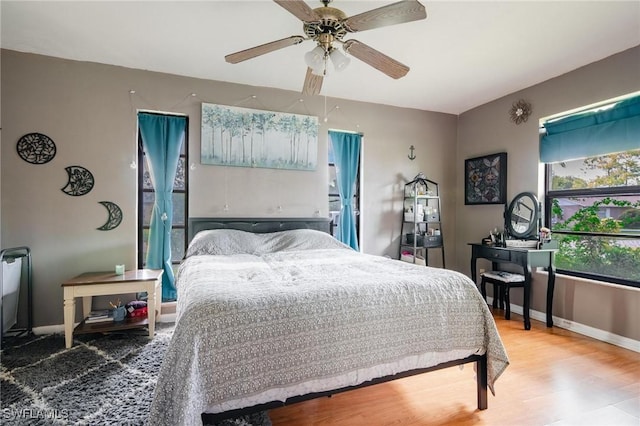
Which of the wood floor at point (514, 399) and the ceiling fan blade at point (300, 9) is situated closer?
the ceiling fan blade at point (300, 9)

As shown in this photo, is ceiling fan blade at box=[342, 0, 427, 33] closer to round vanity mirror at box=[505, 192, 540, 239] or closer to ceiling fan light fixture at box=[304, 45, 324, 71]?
ceiling fan light fixture at box=[304, 45, 324, 71]

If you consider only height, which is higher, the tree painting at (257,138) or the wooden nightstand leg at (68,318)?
the tree painting at (257,138)

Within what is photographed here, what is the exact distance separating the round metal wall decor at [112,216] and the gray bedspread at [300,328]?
1.67 metres

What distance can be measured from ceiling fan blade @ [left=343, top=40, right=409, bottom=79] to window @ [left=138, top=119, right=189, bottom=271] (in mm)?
2213

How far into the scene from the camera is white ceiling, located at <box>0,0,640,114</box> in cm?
228

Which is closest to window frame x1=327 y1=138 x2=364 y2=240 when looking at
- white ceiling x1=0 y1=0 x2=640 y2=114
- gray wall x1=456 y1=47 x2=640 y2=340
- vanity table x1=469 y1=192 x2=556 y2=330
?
white ceiling x1=0 y1=0 x2=640 y2=114

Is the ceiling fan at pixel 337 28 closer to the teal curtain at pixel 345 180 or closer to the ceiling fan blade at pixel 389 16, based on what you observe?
the ceiling fan blade at pixel 389 16

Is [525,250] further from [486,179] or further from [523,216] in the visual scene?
[486,179]

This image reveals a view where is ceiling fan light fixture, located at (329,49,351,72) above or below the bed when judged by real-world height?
above

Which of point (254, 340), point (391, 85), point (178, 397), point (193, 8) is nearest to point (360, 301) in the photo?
point (254, 340)

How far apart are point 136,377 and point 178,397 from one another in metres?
1.24

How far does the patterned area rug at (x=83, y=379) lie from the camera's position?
1771mm

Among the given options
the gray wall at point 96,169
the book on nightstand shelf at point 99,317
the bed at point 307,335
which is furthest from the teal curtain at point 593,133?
the book on nightstand shelf at point 99,317

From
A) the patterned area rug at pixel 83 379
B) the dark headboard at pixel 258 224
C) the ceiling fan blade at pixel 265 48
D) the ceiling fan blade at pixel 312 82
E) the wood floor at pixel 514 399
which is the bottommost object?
the wood floor at pixel 514 399
